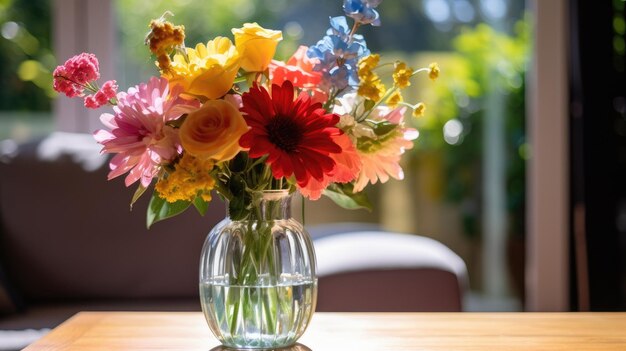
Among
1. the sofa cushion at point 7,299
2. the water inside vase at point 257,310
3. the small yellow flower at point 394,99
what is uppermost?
the small yellow flower at point 394,99

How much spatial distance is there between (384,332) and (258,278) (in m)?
0.34

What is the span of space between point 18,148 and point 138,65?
3.01 feet

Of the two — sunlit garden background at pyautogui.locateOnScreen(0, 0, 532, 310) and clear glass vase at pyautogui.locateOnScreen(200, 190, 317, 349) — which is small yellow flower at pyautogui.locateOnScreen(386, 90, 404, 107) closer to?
clear glass vase at pyautogui.locateOnScreen(200, 190, 317, 349)

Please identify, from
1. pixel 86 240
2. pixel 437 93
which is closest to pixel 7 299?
pixel 86 240

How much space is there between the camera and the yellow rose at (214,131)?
1.07 metres

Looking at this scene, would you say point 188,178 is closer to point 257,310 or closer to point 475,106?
point 257,310

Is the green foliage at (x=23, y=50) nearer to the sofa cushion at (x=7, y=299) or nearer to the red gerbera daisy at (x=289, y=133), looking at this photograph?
the sofa cushion at (x=7, y=299)

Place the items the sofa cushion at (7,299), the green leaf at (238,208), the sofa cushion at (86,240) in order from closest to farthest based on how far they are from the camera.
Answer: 1. the green leaf at (238,208)
2. the sofa cushion at (7,299)
3. the sofa cushion at (86,240)

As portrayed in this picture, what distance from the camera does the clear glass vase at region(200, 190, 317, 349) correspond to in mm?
1183

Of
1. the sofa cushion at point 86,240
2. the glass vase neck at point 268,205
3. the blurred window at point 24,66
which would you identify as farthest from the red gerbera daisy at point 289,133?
the blurred window at point 24,66

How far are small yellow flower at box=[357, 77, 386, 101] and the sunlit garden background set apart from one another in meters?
2.06

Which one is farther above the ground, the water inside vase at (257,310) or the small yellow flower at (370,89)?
the small yellow flower at (370,89)

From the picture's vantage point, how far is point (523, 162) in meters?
3.33

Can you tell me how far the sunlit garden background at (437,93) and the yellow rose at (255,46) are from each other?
2027 mm
